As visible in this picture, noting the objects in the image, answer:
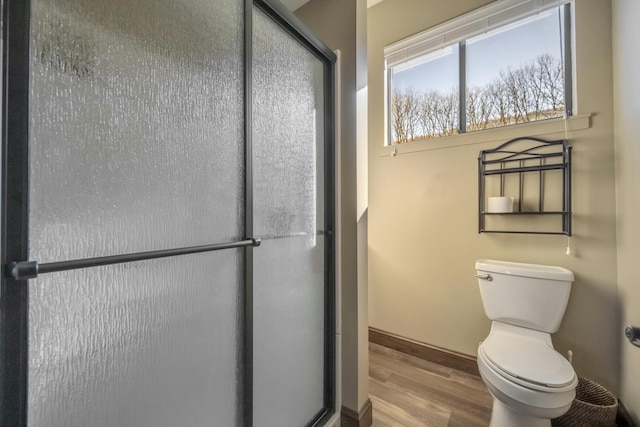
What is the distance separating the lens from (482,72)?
1.97 m

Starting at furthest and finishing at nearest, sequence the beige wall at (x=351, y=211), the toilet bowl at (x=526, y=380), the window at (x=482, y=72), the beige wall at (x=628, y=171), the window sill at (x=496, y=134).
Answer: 1. the window at (x=482, y=72)
2. the window sill at (x=496, y=134)
3. the beige wall at (x=351, y=211)
4. the beige wall at (x=628, y=171)
5. the toilet bowl at (x=526, y=380)

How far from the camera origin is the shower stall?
50cm

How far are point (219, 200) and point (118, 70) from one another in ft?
1.30

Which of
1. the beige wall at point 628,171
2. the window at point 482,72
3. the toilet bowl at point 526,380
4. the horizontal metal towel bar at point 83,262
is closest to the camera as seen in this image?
the horizontal metal towel bar at point 83,262

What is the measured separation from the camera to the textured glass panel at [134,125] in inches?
20.7

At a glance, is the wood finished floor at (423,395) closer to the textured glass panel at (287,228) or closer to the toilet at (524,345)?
the toilet at (524,345)

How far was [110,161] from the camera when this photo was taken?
24.0 inches

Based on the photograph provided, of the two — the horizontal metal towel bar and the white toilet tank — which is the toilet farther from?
the horizontal metal towel bar

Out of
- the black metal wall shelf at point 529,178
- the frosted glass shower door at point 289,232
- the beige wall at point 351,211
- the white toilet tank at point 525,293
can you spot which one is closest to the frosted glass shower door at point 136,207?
the frosted glass shower door at point 289,232

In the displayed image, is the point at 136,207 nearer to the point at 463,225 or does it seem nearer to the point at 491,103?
the point at 463,225

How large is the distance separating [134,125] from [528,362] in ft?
5.92

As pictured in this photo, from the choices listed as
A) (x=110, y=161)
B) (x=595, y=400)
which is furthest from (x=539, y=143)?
(x=110, y=161)

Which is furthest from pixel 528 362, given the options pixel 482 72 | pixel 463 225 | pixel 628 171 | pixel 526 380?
pixel 482 72

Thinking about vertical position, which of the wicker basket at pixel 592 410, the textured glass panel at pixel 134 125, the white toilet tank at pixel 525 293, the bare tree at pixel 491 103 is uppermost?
the bare tree at pixel 491 103
